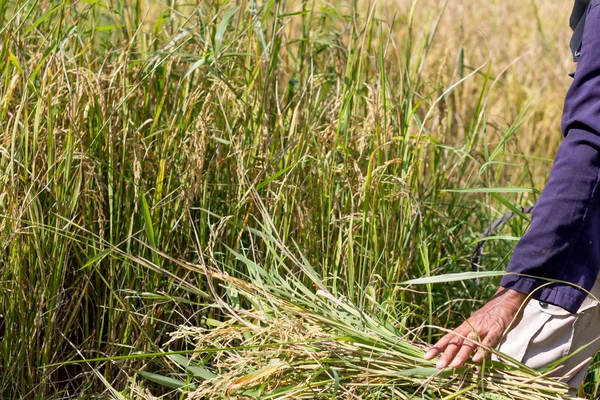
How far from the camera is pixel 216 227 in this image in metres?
1.98

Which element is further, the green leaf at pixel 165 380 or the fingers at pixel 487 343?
the green leaf at pixel 165 380

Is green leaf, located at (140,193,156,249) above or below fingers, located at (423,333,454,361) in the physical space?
above

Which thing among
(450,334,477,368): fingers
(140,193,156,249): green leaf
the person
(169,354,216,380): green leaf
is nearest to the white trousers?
the person

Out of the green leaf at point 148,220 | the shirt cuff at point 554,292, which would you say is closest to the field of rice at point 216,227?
the green leaf at point 148,220

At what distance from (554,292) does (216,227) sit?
0.88 metres

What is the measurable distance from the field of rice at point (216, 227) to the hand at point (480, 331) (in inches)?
2.0

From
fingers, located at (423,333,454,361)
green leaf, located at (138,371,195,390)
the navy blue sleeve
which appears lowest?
green leaf, located at (138,371,195,390)

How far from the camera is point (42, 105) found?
181 centimetres

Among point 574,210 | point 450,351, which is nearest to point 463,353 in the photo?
point 450,351

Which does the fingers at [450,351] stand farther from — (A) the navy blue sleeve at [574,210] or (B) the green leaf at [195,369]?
(B) the green leaf at [195,369]

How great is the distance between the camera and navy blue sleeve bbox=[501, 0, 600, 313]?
1.46m

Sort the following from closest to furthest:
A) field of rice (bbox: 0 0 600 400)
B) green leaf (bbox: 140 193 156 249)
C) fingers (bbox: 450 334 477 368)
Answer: fingers (bbox: 450 334 477 368) → field of rice (bbox: 0 0 600 400) → green leaf (bbox: 140 193 156 249)

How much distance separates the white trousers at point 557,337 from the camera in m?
1.54

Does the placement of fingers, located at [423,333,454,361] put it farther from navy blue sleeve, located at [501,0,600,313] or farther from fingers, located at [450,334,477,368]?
navy blue sleeve, located at [501,0,600,313]
